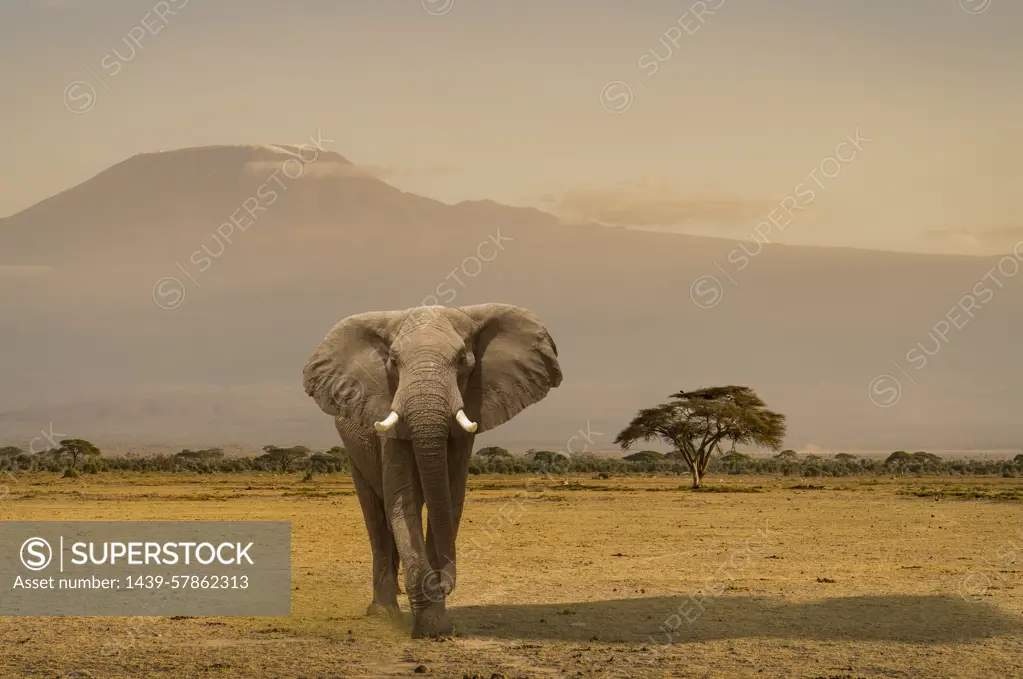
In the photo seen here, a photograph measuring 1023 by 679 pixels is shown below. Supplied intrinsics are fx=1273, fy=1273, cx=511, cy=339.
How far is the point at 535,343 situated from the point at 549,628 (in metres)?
3.62

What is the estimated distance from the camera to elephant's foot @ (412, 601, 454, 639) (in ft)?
49.3

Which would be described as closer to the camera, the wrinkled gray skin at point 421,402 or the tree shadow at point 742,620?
the wrinkled gray skin at point 421,402

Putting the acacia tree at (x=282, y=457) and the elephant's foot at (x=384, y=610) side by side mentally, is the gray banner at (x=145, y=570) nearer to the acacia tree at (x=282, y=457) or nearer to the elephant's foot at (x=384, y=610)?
the elephant's foot at (x=384, y=610)

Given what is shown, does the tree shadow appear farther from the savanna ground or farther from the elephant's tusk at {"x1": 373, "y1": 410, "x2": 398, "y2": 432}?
the elephant's tusk at {"x1": 373, "y1": 410, "x2": 398, "y2": 432}

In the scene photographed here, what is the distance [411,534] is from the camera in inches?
590

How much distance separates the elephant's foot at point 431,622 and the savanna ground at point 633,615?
0.20 metres

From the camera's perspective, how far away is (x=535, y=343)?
1638 cm

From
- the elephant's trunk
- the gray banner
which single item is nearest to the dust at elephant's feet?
the gray banner

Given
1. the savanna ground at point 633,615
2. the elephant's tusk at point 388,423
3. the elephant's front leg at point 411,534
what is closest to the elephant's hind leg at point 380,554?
the savanna ground at point 633,615

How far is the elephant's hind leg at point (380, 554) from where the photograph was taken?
55.4ft

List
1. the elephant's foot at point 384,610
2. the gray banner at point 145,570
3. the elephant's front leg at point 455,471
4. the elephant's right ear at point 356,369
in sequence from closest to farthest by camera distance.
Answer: the elephant's front leg at point 455,471 < the elephant's right ear at point 356,369 < the elephant's foot at point 384,610 < the gray banner at point 145,570

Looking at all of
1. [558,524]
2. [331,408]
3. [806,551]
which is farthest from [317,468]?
[331,408]

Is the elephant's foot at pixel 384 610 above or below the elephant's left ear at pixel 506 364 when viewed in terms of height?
below

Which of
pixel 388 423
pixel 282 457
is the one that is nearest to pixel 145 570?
pixel 388 423
